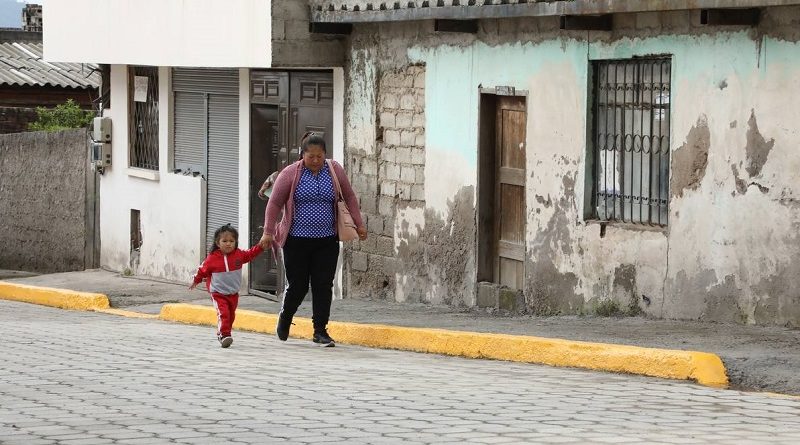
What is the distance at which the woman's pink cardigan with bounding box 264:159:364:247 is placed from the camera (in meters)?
11.2

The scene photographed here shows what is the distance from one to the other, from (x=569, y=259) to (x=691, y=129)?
1.81 m

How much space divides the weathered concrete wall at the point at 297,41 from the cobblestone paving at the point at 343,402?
5.08 m

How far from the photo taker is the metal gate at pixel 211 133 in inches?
701

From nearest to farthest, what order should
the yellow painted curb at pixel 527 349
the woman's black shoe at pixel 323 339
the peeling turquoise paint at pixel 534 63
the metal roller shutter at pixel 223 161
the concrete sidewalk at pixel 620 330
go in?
the concrete sidewalk at pixel 620 330 → the yellow painted curb at pixel 527 349 → the peeling turquoise paint at pixel 534 63 → the woman's black shoe at pixel 323 339 → the metal roller shutter at pixel 223 161

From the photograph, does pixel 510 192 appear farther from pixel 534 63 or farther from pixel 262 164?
pixel 262 164

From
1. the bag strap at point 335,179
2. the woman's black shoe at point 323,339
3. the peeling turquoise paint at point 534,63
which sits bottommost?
the woman's black shoe at point 323,339

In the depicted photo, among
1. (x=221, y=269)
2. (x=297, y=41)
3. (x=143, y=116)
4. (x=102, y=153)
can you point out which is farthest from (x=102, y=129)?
(x=221, y=269)

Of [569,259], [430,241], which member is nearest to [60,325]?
[430,241]

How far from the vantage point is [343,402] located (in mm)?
8133

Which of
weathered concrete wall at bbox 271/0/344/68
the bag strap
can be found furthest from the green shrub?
the bag strap

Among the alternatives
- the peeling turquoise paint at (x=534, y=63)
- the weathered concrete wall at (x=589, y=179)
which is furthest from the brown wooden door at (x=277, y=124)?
the peeling turquoise paint at (x=534, y=63)

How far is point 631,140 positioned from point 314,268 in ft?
8.79

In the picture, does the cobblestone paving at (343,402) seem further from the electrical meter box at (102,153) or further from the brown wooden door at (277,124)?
the electrical meter box at (102,153)

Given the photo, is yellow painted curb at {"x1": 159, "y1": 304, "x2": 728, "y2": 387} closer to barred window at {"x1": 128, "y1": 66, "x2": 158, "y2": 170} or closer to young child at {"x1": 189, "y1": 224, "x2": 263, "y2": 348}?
young child at {"x1": 189, "y1": 224, "x2": 263, "y2": 348}
